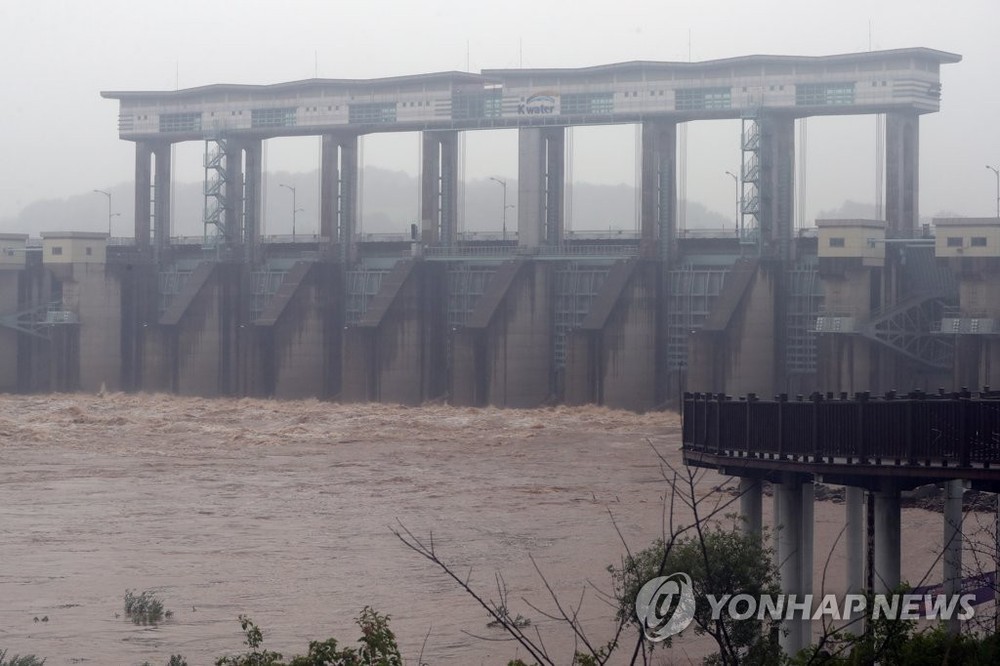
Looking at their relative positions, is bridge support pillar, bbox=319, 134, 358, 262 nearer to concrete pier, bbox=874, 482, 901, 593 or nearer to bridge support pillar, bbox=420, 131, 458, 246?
bridge support pillar, bbox=420, 131, 458, 246

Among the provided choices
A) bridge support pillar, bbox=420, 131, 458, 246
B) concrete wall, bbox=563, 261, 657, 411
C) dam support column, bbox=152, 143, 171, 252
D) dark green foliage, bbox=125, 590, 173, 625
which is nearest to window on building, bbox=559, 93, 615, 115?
bridge support pillar, bbox=420, 131, 458, 246

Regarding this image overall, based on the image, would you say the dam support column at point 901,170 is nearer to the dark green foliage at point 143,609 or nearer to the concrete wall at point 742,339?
the concrete wall at point 742,339

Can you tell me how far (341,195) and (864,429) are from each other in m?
46.6

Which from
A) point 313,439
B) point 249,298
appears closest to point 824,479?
point 313,439

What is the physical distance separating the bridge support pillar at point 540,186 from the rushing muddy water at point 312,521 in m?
7.64

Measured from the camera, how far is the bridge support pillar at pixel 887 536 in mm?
12656

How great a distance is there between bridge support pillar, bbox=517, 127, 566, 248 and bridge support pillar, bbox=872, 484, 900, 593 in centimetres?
4077

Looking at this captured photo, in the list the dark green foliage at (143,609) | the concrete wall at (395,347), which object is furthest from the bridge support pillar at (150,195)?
the dark green foliage at (143,609)

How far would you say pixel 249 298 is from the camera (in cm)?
6012

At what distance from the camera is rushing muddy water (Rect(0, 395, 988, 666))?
17.3 meters

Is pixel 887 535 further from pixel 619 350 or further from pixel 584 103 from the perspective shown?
pixel 584 103

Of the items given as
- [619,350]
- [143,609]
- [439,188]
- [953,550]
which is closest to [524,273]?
[619,350]

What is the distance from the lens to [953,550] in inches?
448

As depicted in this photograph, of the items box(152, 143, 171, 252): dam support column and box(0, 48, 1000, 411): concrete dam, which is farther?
box(152, 143, 171, 252): dam support column
